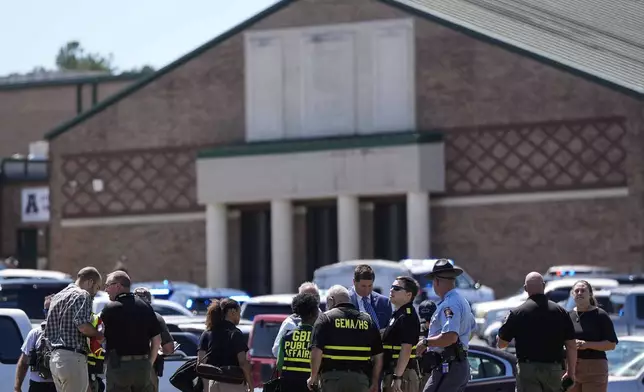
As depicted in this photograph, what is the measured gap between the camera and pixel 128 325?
47.6 ft

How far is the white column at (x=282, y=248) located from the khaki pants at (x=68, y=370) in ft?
102

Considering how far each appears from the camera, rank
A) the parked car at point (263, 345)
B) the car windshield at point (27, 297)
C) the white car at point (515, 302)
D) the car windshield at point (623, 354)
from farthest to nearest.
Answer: the white car at point (515, 302) < the car windshield at point (27, 297) < the parked car at point (263, 345) < the car windshield at point (623, 354)

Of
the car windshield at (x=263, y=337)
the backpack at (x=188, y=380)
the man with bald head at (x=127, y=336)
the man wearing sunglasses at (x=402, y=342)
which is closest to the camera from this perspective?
the man wearing sunglasses at (x=402, y=342)

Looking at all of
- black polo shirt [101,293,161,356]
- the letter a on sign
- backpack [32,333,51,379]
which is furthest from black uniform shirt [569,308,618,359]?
the letter a on sign

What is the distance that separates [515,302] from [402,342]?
19.9 meters

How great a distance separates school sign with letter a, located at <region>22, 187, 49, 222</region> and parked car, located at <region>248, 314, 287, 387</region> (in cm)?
3658

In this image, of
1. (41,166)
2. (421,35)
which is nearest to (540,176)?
(421,35)

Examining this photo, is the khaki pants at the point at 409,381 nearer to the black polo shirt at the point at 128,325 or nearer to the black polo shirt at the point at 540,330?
the black polo shirt at the point at 540,330

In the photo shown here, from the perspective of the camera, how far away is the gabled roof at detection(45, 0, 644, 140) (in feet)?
142

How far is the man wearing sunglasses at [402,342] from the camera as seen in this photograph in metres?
13.9

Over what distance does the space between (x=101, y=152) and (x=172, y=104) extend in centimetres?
310

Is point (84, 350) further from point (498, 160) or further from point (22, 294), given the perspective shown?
point (498, 160)

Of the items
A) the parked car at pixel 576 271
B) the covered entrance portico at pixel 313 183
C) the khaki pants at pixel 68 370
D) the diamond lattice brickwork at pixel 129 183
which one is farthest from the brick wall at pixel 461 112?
the khaki pants at pixel 68 370

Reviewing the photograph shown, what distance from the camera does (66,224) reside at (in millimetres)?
50438
